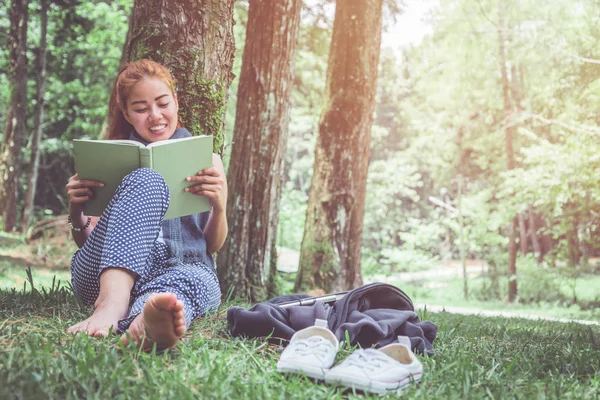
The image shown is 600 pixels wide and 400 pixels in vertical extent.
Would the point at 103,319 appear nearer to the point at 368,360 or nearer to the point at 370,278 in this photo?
the point at 368,360

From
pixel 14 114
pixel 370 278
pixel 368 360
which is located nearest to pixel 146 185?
pixel 368 360

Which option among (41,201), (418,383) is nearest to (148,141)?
(418,383)

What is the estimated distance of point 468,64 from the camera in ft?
57.3

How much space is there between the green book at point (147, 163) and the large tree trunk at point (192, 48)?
0.92 metres

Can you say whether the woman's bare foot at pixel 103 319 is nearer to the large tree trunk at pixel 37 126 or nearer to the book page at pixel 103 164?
the book page at pixel 103 164

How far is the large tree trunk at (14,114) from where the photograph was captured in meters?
11.5

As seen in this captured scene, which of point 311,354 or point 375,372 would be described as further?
point 311,354

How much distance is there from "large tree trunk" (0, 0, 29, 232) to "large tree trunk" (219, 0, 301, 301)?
8.87 metres

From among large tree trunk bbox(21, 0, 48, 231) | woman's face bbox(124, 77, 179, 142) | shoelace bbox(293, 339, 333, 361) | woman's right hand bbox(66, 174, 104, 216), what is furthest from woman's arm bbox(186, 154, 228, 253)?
large tree trunk bbox(21, 0, 48, 231)

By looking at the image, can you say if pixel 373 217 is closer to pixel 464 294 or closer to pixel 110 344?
pixel 464 294

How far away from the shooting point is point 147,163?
2.26 metres

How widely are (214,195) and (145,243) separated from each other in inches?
16.3

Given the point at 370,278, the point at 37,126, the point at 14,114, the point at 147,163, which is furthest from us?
the point at 370,278

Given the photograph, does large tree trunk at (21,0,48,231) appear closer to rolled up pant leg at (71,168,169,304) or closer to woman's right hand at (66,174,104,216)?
woman's right hand at (66,174,104,216)
